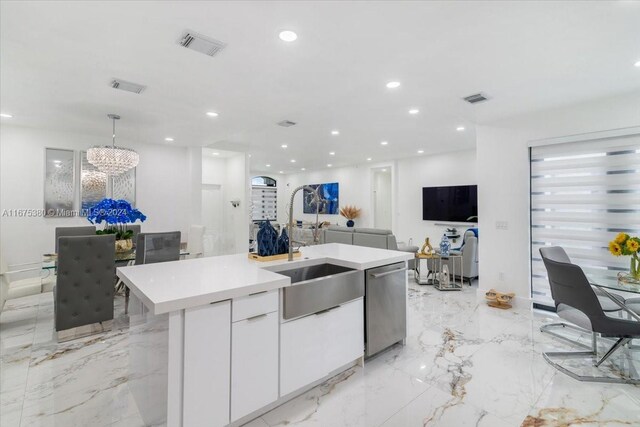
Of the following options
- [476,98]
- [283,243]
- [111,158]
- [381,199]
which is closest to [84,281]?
[111,158]

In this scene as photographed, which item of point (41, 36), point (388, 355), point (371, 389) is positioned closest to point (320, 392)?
point (371, 389)

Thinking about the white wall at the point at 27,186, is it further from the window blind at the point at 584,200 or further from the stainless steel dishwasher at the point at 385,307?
the window blind at the point at 584,200

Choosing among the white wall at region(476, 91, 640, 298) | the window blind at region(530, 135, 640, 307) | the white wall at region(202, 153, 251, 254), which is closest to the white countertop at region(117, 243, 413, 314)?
the white wall at region(476, 91, 640, 298)

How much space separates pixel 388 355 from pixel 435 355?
43 cm

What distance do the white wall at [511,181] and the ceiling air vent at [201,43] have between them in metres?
3.76

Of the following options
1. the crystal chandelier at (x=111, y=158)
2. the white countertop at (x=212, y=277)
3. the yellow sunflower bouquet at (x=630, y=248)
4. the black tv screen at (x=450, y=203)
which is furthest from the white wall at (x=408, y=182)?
the white countertop at (x=212, y=277)

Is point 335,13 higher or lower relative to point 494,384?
higher

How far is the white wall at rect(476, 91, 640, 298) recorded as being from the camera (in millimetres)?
3662

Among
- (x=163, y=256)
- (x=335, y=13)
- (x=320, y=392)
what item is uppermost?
(x=335, y=13)

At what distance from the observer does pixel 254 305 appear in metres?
1.78

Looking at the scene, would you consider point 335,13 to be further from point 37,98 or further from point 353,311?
point 37,98

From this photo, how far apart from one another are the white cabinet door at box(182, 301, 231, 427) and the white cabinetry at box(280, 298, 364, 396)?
0.39 m

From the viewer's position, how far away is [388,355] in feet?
8.91

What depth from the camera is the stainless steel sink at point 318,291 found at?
76.8 inches
